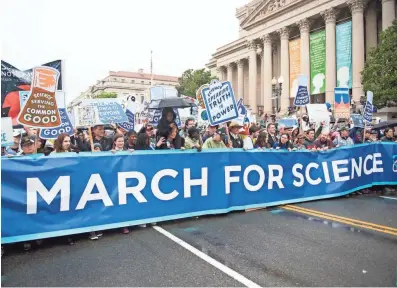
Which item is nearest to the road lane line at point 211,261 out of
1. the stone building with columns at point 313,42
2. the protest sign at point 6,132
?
the protest sign at point 6,132

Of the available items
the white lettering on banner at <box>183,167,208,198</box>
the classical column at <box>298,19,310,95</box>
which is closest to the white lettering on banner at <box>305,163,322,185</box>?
the white lettering on banner at <box>183,167,208,198</box>

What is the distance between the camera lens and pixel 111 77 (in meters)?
111

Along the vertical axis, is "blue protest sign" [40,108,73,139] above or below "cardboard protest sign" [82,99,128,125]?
below

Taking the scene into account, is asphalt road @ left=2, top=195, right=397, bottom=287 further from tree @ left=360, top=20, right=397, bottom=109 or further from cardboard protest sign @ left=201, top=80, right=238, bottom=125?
tree @ left=360, top=20, right=397, bottom=109

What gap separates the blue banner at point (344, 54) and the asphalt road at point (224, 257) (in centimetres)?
3119

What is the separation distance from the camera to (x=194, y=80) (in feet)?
212

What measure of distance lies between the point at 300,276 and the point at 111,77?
11408cm

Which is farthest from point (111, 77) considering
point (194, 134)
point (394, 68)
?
point (194, 134)

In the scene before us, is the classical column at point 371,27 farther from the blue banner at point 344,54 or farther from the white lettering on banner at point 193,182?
the white lettering on banner at point 193,182

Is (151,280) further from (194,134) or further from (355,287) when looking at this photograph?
(194,134)

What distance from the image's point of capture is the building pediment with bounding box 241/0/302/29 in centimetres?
4225

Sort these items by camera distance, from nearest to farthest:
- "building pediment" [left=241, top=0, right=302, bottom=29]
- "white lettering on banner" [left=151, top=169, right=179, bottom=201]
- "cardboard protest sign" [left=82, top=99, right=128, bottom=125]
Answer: "white lettering on banner" [left=151, top=169, right=179, bottom=201] < "cardboard protest sign" [left=82, top=99, right=128, bottom=125] < "building pediment" [left=241, top=0, right=302, bottom=29]

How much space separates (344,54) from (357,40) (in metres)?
1.88

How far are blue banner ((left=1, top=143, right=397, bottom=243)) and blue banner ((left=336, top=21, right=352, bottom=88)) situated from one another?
28924 mm
